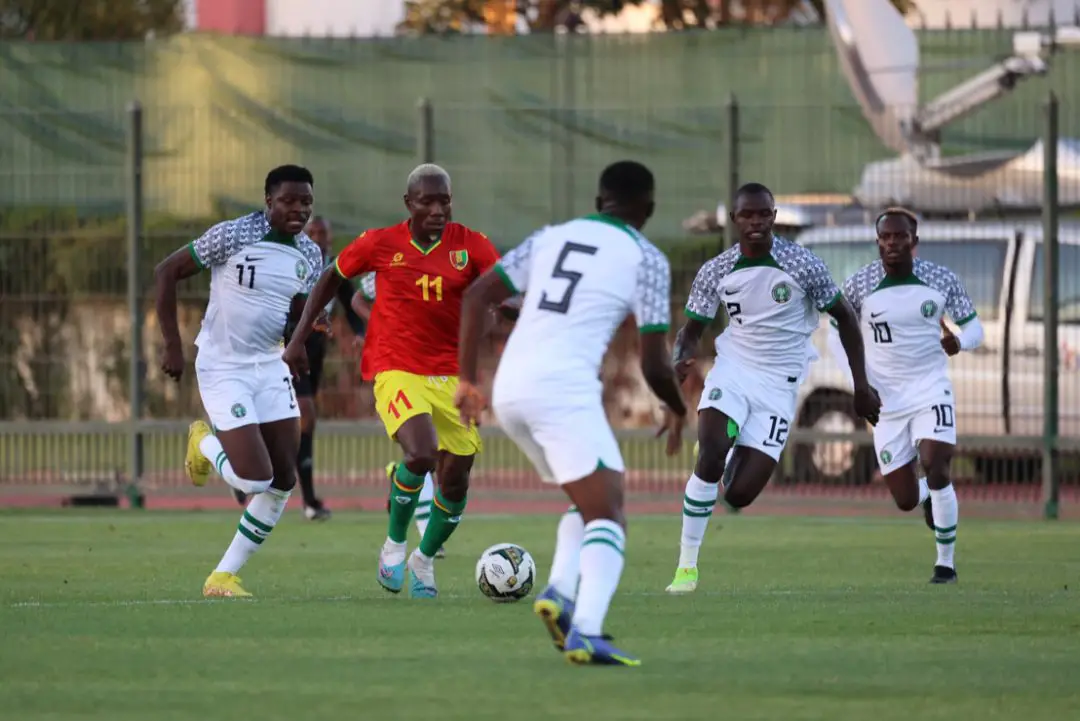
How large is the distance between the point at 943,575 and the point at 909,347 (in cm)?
151

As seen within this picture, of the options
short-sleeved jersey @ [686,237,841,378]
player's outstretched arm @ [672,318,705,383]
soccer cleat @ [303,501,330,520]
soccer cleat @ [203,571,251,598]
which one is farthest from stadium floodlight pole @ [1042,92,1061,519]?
soccer cleat @ [203,571,251,598]

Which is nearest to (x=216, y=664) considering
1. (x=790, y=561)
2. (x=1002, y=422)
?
(x=790, y=561)

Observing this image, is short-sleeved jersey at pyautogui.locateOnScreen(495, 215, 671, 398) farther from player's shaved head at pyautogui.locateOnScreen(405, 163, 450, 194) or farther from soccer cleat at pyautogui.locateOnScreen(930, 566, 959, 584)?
soccer cleat at pyautogui.locateOnScreen(930, 566, 959, 584)

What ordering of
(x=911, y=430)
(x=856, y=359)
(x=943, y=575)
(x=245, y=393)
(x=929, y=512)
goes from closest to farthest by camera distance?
1. (x=856, y=359)
2. (x=245, y=393)
3. (x=943, y=575)
4. (x=911, y=430)
5. (x=929, y=512)

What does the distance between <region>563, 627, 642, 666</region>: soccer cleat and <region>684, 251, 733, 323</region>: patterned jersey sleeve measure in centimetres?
459

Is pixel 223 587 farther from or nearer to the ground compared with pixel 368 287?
nearer to the ground

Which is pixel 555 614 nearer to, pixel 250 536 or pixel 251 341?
pixel 250 536

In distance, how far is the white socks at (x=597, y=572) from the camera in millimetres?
9180

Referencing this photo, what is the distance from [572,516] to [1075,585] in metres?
5.04

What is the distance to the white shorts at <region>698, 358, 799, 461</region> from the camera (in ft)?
44.3

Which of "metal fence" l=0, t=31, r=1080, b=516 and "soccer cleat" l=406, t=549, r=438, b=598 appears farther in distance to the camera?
"metal fence" l=0, t=31, r=1080, b=516

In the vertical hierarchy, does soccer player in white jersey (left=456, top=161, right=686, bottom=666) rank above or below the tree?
below

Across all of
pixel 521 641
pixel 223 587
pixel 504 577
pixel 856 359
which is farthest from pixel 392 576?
pixel 856 359

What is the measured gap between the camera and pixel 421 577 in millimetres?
12922
